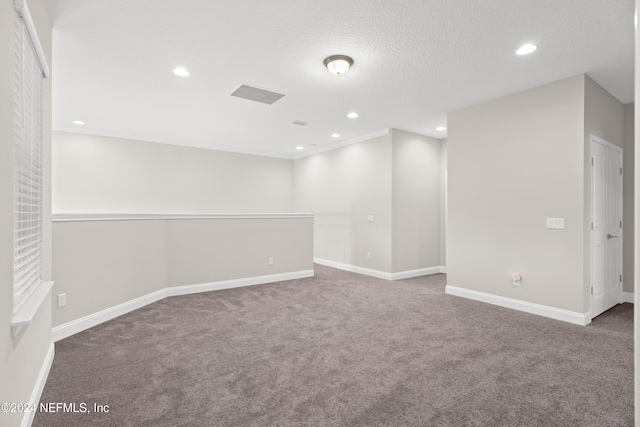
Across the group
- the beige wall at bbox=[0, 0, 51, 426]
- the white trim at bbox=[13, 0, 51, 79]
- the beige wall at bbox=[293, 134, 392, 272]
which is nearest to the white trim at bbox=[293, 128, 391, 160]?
the beige wall at bbox=[293, 134, 392, 272]

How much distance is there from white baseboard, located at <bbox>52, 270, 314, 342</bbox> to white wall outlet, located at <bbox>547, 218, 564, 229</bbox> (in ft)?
12.3

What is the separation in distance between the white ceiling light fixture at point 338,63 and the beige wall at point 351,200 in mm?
2753

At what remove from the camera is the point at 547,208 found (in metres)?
3.69

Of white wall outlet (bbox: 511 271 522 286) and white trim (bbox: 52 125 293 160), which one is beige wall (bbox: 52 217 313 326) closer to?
white trim (bbox: 52 125 293 160)

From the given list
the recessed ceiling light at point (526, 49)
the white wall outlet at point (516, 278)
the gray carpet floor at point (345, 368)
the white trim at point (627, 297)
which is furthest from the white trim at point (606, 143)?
the gray carpet floor at point (345, 368)

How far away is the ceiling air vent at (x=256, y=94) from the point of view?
13.0 ft

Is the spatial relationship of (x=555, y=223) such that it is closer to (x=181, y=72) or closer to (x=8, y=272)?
(x=181, y=72)

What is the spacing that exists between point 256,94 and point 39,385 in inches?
139

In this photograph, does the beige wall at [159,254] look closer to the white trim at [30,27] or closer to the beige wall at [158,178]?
the white trim at [30,27]

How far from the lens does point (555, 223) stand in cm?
362

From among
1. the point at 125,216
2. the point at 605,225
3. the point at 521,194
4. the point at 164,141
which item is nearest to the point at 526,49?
the point at 521,194

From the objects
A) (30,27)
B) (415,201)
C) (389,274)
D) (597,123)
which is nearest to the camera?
(30,27)

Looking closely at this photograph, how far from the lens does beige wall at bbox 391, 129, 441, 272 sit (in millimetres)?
5766

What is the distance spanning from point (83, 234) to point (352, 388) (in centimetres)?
295
